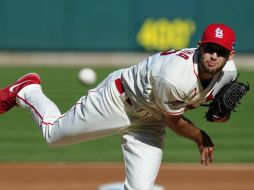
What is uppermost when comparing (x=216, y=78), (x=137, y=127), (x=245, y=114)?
(x=216, y=78)

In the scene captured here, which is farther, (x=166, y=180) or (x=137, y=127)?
(x=166, y=180)

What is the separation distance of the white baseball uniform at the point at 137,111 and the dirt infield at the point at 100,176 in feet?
5.73

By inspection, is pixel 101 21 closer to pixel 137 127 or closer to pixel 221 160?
pixel 221 160

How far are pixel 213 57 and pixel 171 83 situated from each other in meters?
0.35

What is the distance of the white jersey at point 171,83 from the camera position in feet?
17.8

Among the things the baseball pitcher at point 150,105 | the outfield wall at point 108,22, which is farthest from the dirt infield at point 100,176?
the outfield wall at point 108,22

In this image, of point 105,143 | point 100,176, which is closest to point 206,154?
point 100,176

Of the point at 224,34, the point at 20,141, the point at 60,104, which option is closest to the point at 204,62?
the point at 224,34

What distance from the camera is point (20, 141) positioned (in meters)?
9.84

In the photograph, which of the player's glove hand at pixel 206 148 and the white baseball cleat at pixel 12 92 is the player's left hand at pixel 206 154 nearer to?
the player's glove hand at pixel 206 148

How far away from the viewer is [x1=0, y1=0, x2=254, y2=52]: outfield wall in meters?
17.2

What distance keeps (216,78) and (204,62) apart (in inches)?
14.5

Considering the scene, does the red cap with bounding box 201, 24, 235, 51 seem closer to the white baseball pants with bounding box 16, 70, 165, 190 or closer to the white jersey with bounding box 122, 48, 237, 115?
the white jersey with bounding box 122, 48, 237, 115

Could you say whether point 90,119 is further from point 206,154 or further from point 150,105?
point 206,154
